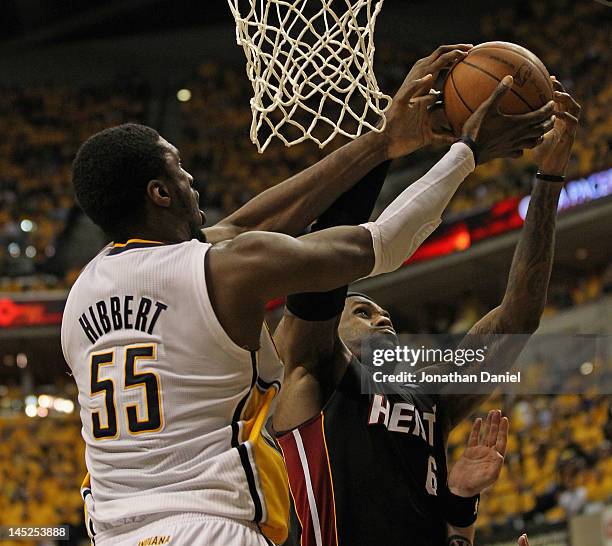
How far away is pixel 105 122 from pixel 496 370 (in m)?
12.5

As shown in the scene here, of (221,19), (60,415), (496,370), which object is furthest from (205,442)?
(221,19)

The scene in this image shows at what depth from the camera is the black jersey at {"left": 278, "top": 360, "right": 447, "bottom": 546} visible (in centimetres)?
257

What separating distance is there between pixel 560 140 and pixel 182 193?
3.98 ft

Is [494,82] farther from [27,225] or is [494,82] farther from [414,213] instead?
[27,225]

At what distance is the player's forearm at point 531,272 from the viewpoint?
2.91 m

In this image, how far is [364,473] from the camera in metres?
2.61

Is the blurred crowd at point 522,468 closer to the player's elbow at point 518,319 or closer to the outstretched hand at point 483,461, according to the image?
the player's elbow at point 518,319

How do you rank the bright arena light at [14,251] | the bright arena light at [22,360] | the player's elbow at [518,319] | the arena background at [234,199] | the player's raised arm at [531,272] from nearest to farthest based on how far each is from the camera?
the player's raised arm at [531,272] → the player's elbow at [518,319] → the arena background at [234,199] → the bright arena light at [14,251] → the bright arena light at [22,360]

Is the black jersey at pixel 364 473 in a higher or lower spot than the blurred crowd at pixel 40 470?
higher

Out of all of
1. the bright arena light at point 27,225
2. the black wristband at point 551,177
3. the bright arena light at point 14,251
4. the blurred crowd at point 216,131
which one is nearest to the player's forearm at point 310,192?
the black wristband at point 551,177

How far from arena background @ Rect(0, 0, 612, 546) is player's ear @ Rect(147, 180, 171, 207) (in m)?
4.02

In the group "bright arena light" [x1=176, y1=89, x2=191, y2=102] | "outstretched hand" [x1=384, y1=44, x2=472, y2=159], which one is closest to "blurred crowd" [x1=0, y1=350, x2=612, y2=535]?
"outstretched hand" [x1=384, y1=44, x2=472, y2=159]

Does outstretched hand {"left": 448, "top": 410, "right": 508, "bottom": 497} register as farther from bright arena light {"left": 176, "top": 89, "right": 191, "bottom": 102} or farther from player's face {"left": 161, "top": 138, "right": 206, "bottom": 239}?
bright arena light {"left": 176, "top": 89, "right": 191, "bottom": 102}

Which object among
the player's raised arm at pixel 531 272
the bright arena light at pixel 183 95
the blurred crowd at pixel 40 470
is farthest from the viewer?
the bright arena light at pixel 183 95
